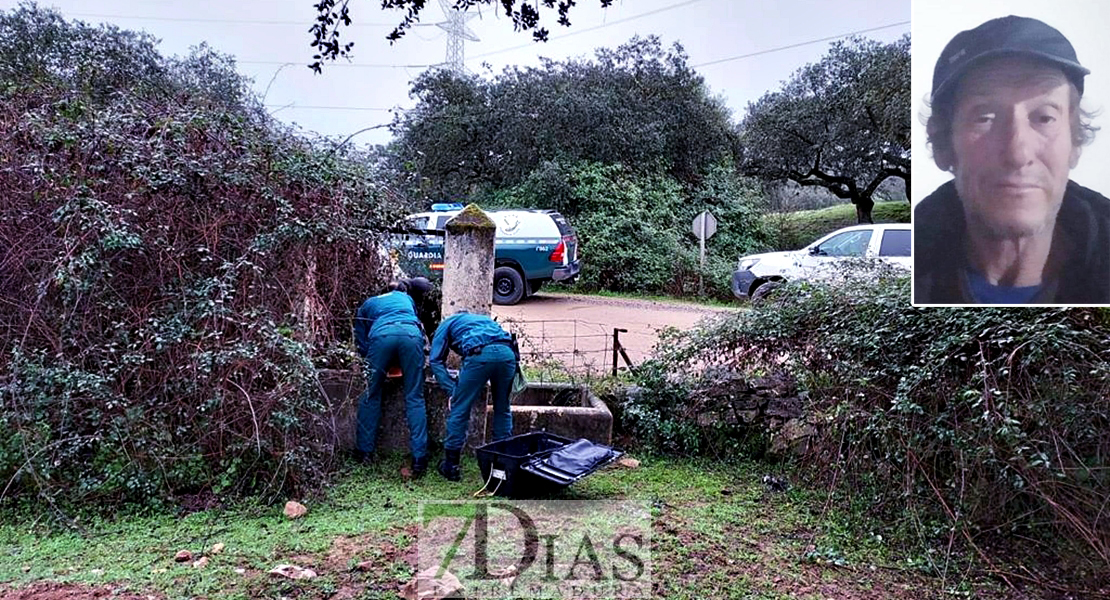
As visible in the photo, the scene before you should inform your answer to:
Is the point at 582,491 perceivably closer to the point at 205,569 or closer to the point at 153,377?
the point at 205,569

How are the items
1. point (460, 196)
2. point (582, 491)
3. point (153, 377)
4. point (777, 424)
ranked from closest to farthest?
point (153, 377) < point (582, 491) < point (777, 424) < point (460, 196)

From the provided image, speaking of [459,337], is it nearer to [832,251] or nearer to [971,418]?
[971,418]

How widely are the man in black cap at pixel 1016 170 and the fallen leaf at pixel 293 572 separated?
3198 mm

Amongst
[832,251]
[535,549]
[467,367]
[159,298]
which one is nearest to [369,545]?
[535,549]

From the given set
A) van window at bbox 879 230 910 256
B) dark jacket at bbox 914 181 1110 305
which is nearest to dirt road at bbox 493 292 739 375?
van window at bbox 879 230 910 256

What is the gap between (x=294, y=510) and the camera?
425 cm

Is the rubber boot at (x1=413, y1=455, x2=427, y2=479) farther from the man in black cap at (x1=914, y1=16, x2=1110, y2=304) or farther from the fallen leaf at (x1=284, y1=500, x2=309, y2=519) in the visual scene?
the man in black cap at (x1=914, y1=16, x2=1110, y2=304)

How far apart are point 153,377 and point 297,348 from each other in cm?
89

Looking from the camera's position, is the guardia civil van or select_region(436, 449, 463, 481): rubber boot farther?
the guardia civil van

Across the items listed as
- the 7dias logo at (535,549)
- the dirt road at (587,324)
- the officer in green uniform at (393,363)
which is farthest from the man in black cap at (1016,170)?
the dirt road at (587,324)

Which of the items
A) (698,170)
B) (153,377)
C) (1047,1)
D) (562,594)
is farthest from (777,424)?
(698,170)

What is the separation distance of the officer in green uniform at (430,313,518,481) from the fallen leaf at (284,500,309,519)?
41.8 inches

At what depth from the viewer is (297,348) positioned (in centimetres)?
458

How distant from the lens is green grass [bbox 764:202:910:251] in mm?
20156
